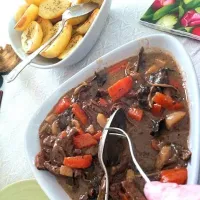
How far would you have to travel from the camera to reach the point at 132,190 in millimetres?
1081

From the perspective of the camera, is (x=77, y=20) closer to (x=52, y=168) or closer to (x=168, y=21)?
(x=168, y=21)

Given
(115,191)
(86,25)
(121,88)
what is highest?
(86,25)

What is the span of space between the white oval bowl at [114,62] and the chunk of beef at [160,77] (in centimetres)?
6

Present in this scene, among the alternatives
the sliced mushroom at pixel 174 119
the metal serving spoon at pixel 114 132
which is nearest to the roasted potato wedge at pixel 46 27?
the metal serving spoon at pixel 114 132

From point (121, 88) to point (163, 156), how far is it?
1.08 ft

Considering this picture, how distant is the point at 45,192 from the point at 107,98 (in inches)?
15.6

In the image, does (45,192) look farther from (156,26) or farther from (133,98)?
(156,26)

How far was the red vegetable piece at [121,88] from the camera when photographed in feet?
4.48

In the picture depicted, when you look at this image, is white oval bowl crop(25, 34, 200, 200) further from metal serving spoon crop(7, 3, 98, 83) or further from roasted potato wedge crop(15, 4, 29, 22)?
roasted potato wedge crop(15, 4, 29, 22)

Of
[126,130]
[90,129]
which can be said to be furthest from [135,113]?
[90,129]

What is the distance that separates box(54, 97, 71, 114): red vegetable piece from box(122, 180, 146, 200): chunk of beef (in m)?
0.45

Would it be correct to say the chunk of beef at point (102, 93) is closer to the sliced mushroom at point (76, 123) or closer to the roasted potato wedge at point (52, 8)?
the sliced mushroom at point (76, 123)

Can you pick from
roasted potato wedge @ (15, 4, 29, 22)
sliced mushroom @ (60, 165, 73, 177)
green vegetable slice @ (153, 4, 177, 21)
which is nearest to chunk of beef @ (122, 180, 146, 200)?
sliced mushroom @ (60, 165, 73, 177)

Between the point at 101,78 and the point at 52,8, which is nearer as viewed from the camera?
the point at 101,78
